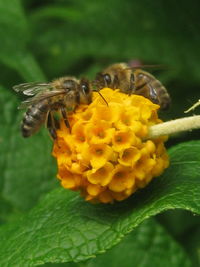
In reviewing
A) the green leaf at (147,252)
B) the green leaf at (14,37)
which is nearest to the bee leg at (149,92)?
the green leaf at (147,252)

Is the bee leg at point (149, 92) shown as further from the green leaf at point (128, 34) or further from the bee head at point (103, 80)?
the green leaf at point (128, 34)

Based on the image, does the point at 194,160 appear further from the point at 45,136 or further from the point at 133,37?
the point at 133,37

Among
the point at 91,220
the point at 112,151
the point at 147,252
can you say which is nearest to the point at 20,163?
the point at 147,252

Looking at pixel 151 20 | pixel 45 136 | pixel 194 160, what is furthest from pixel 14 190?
pixel 151 20

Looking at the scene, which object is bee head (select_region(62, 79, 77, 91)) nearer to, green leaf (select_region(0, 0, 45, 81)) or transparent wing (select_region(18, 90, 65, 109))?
transparent wing (select_region(18, 90, 65, 109))

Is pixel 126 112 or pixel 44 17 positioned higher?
pixel 44 17

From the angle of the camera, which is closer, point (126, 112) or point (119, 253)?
point (126, 112)

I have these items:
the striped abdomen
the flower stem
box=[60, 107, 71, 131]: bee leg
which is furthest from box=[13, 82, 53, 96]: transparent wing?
the flower stem
